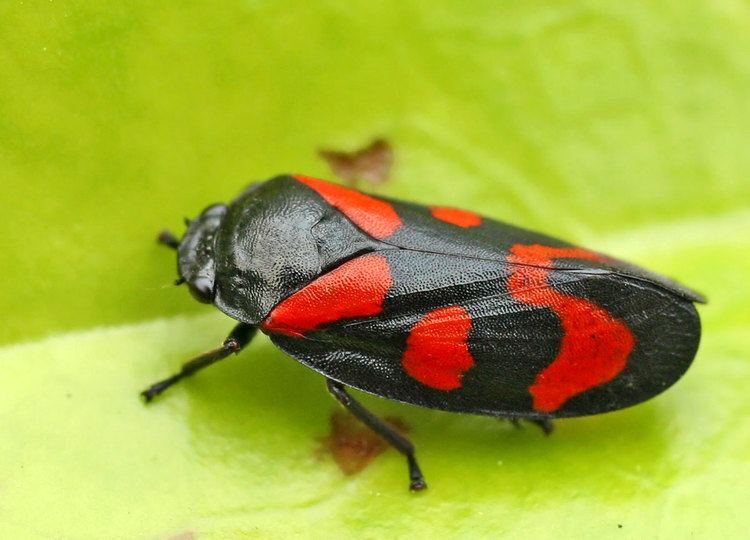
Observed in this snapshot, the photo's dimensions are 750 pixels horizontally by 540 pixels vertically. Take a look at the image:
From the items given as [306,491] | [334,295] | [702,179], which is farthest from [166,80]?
[702,179]

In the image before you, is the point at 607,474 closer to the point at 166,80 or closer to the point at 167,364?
the point at 167,364

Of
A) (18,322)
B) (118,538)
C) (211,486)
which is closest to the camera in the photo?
(118,538)

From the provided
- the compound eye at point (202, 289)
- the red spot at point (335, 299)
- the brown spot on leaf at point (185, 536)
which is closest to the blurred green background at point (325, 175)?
the brown spot on leaf at point (185, 536)

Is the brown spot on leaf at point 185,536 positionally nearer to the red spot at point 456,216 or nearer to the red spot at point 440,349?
the red spot at point 440,349

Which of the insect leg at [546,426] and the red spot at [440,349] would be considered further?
the insect leg at [546,426]

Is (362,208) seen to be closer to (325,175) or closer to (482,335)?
(325,175)

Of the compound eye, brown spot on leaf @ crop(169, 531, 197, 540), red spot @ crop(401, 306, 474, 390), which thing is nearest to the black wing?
red spot @ crop(401, 306, 474, 390)

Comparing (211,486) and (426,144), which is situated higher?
(426,144)

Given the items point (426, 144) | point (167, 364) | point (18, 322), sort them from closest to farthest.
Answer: point (18, 322) < point (167, 364) < point (426, 144)
